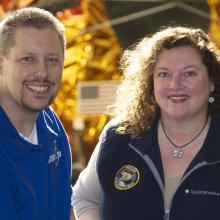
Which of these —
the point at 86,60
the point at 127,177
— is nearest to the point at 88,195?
the point at 127,177

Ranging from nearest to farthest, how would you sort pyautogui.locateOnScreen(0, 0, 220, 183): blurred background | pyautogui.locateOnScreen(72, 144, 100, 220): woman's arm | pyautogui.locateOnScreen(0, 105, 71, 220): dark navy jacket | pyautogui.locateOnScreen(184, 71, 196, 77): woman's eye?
pyautogui.locateOnScreen(0, 105, 71, 220): dark navy jacket, pyautogui.locateOnScreen(184, 71, 196, 77): woman's eye, pyautogui.locateOnScreen(72, 144, 100, 220): woman's arm, pyautogui.locateOnScreen(0, 0, 220, 183): blurred background

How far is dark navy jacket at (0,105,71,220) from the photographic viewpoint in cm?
187

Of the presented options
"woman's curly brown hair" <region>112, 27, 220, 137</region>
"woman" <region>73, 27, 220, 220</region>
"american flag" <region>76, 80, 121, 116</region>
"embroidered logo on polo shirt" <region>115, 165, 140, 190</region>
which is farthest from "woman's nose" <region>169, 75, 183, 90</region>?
"american flag" <region>76, 80, 121, 116</region>

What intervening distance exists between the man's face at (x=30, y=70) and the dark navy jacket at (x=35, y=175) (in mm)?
65

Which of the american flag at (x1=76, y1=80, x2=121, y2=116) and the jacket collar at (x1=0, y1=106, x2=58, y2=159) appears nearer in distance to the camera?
the jacket collar at (x1=0, y1=106, x2=58, y2=159)

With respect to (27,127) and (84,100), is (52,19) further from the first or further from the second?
(84,100)

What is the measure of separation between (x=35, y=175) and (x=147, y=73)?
567mm

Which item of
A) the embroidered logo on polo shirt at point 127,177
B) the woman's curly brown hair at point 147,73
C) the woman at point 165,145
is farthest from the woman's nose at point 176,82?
the embroidered logo on polo shirt at point 127,177

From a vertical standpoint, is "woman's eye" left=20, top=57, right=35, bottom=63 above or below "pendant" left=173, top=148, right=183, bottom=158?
above

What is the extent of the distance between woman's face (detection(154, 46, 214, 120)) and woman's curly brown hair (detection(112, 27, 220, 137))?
0.09 feet

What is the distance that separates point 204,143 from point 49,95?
544 millimetres

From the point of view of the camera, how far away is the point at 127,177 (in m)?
2.22

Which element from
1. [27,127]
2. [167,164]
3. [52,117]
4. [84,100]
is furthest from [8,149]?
[84,100]

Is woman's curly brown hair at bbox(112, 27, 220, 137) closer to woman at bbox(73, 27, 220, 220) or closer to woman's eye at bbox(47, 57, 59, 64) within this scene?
woman at bbox(73, 27, 220, 220)
